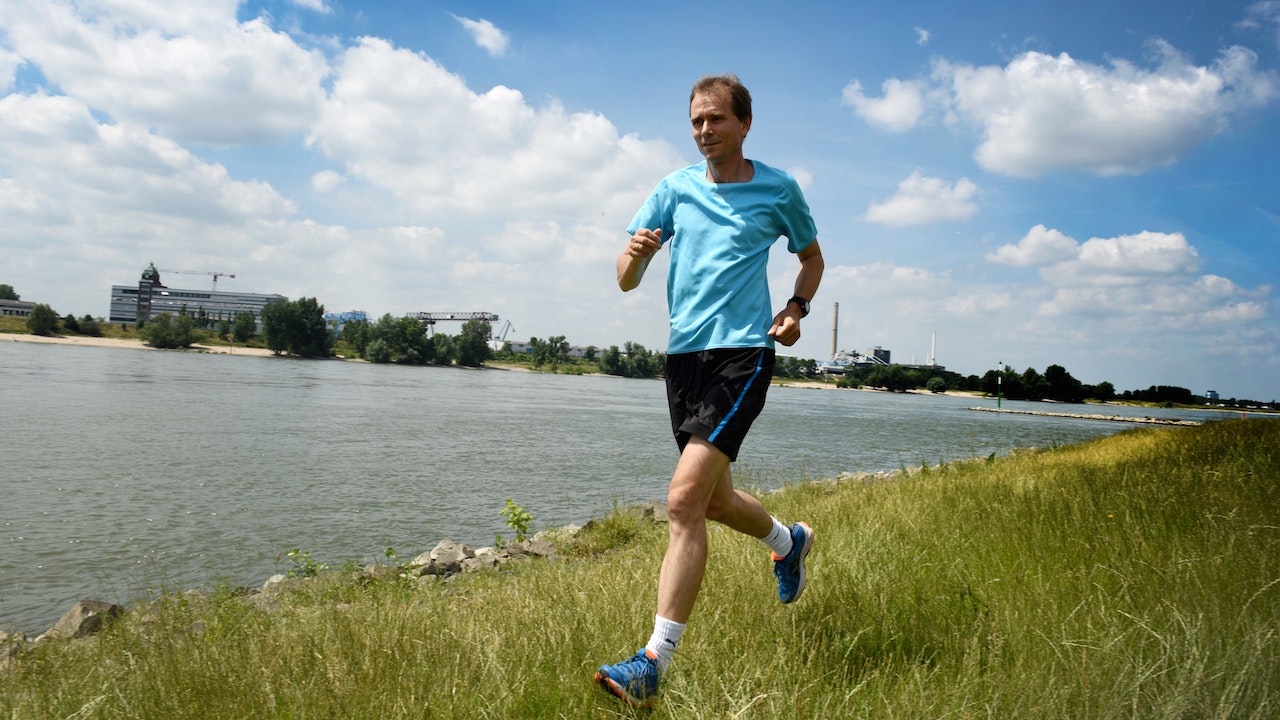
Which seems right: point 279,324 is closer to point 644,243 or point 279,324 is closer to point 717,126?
point 644,243

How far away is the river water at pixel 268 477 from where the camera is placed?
916 cm

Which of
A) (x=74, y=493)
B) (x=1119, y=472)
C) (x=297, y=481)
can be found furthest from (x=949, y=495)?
(x=74, y=493)

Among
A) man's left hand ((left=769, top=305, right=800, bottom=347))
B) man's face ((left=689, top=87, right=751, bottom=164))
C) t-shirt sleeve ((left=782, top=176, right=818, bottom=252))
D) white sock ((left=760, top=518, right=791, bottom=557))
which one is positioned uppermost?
man's face ((left=689, top=87, right=751, bottom=164))

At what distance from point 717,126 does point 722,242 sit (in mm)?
461

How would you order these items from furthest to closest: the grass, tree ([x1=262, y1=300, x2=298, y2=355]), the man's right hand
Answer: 1. tree ([x1=262, y1=300, x2=298, y2=355])
2. the man's right hand
3. the grass

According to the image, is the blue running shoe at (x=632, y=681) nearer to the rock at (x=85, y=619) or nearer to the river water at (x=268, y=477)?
the river water at (x=268, y=477)

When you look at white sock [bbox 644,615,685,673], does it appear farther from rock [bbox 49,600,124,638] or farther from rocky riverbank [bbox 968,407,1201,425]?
rocky riverbank [bbox 968,407,1201,425]

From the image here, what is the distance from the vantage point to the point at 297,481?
15109 mm

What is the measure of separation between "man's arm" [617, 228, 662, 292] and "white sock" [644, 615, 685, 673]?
1.29 meters

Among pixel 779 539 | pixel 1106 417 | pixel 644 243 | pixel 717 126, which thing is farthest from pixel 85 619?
pixel 1106 417

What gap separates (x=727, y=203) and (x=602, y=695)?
5.93ft

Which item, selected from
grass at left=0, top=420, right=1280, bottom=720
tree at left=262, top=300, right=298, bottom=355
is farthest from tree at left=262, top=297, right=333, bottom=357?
grass at left=0, top=420, right=1280, bottom=720

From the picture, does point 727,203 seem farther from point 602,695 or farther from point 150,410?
point 150,410

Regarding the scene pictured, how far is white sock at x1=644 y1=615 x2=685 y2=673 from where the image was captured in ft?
8.18
